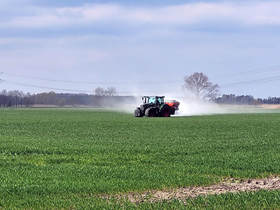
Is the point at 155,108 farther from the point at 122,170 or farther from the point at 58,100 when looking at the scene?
the point at 58,100

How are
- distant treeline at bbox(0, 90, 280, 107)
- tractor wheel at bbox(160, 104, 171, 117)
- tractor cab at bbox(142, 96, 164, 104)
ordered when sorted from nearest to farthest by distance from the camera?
tractor wheel at bbox(160, 104, 171, 117), tractor cab at bbox(142, 96, 164, 104), distant treeline at bbox(0, 90, 280, 107)

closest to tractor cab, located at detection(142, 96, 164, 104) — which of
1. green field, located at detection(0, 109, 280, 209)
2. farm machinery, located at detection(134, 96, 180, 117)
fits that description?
farm machinery, located at detection(134, 96, 180, 117)

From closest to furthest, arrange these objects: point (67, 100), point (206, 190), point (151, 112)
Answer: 1. point (206, 190)
2. point (151, 112)
3. point (67, 100)

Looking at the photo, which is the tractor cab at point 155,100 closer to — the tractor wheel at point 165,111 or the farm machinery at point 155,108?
the farm machinery at point 155,108

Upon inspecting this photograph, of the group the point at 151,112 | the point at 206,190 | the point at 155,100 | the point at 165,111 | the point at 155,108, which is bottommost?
the point at 206,190

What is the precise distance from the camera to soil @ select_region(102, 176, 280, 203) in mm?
12086

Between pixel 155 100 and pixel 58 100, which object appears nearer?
pixel 155 100

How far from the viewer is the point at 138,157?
66.4ft

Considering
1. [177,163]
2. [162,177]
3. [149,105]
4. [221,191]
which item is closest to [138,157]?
[177,163]

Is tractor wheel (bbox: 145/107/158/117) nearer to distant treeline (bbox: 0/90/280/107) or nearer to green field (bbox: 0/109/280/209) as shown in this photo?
green field (bbox: 0/109/280/209)

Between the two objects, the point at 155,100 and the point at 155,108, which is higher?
the point at 155,100

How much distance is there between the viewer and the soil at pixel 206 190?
12.1 m

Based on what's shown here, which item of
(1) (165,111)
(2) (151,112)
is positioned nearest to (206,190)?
(2) (151,112)

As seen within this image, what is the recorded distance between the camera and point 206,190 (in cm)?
1320
